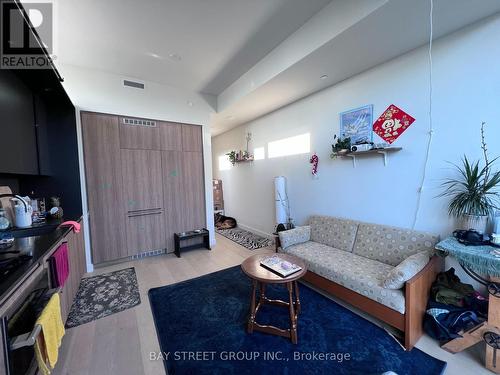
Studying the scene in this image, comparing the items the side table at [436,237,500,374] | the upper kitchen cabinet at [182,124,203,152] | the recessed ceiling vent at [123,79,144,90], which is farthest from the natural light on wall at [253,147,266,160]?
the side table at [436,237,500,374]

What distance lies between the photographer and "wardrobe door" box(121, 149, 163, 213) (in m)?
3.43

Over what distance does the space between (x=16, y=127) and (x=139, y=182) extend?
1705mm

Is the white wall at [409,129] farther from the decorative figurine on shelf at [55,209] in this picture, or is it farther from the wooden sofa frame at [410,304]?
the decorative figurine on shelf at [55,209]

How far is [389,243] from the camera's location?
93.2 inches

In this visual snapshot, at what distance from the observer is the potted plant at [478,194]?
1.78 m

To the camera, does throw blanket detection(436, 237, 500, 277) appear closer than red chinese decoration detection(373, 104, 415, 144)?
Yes

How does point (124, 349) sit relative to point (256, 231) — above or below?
below

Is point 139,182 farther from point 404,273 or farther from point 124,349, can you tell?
point 404,273

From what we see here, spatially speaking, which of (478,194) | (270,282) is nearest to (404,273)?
(478,194)

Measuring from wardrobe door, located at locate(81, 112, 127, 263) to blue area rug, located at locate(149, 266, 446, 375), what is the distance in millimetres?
1457

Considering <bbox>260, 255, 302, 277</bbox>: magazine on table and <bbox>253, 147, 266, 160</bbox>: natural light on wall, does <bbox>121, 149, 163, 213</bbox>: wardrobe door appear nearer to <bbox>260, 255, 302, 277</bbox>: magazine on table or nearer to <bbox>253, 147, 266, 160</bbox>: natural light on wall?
<bbox>253, 147, 266, 160</bbox>: natural light on wall

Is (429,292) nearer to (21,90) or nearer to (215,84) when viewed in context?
(215,84)

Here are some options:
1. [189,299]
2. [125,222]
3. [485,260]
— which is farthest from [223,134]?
[485,260]

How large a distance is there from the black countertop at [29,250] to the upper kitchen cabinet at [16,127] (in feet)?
1.99
